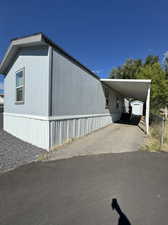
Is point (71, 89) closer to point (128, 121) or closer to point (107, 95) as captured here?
point (107, 95)

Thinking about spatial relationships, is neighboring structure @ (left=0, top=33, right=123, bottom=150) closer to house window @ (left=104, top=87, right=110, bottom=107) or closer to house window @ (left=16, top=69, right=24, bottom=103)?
house window @ (left=16, top=69, right=24, bottom=103)

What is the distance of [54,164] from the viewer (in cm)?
399

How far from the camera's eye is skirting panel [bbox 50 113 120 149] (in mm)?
5328

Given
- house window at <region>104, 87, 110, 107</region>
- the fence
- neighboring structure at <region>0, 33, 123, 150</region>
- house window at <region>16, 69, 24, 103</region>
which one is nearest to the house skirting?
neighboring structure at <region>0, 33, 123, 150</region>

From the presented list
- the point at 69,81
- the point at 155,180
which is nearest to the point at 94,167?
the point at 155,180

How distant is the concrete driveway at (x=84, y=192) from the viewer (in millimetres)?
2039

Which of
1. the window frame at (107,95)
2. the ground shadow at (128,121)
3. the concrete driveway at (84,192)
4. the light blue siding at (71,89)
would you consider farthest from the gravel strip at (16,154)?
the ground shadow at (128,121)

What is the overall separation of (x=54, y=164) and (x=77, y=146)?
1820 millimetres

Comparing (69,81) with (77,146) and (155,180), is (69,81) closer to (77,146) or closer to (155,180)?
(77,146)

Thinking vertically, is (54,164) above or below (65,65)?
below

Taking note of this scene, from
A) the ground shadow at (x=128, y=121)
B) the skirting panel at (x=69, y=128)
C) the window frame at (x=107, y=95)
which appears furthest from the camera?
the ground shadow at (x=128, y=121)

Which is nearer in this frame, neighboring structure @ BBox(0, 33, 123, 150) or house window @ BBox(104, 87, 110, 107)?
neighboring structure @ BBox(0, 33, 123, 150)

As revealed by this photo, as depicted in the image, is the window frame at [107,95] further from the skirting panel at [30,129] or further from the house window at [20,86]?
the skirting panel at [30,129]

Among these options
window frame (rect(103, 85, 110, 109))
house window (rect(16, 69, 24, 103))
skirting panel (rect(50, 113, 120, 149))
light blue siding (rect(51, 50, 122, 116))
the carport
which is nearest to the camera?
skirting panel (rect(50, 113, 120, 149))
